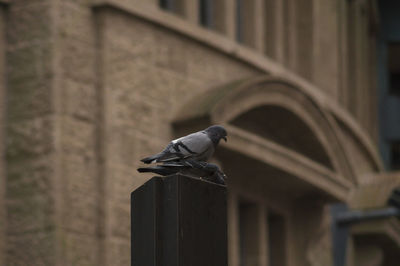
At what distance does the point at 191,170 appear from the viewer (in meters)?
10.5

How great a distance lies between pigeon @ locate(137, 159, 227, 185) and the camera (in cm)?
1043

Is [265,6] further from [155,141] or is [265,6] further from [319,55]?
[155,141]

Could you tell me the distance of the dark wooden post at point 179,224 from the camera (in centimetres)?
994

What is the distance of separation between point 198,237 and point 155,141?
36.6ft

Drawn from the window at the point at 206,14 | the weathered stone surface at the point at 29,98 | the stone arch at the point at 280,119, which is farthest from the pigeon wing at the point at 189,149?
the window at the point at 206,14

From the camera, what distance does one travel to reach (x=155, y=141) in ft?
69.5

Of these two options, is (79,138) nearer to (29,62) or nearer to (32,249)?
(29,62)

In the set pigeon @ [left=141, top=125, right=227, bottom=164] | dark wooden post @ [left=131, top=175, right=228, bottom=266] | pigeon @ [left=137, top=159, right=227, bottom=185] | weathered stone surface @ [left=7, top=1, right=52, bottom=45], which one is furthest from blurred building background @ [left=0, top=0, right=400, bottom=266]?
dark wooden post @ [left=131, top=175, right=228, bottom=266]

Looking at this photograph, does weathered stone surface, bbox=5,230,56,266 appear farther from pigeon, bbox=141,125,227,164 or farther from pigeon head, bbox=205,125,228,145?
pigeon, bbox=141,125,227,164

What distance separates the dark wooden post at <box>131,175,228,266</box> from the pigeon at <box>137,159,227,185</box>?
190mm

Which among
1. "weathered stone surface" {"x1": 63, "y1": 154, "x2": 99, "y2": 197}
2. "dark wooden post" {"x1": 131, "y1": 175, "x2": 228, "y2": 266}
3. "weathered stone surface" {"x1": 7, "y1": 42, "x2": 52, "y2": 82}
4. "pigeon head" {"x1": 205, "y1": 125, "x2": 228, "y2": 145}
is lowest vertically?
"dark wooden post" {"x1": 131, "y1": 175, "x2": 228, "y2": 266}

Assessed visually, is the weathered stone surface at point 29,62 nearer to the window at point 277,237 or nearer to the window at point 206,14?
the window at point 206,14

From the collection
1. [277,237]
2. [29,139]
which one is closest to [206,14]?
[277,237]

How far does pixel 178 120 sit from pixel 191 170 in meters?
11.1
